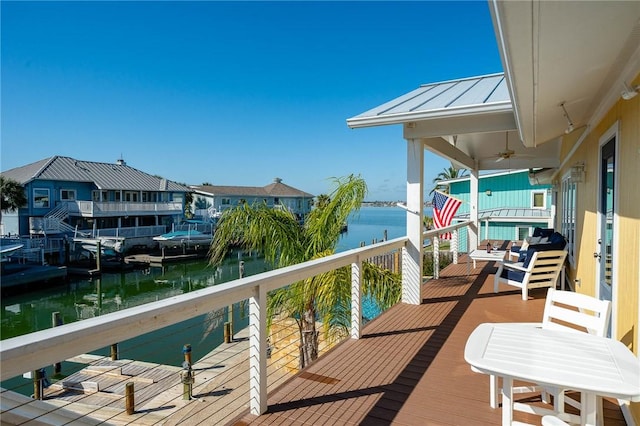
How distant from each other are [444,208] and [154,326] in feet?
28.2

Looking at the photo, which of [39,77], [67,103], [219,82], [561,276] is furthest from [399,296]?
[67,103]

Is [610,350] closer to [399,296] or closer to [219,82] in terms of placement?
[399,296]

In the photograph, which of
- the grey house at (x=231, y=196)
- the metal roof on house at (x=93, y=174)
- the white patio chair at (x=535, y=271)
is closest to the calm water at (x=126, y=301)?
the white patio chair at (x=535, y=271)

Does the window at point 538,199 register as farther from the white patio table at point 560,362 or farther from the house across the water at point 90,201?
the house across the water at point 90,201

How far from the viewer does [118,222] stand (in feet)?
104

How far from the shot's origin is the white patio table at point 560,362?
173cm

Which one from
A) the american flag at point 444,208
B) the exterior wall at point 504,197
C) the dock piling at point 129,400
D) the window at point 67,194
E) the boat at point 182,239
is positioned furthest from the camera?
the boat at point 182,239

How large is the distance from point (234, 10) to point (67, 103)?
17.4 m

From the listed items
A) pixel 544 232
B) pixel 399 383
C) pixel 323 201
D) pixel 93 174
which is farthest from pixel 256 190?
pixel 399 383

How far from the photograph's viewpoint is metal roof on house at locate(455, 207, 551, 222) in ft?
56.3

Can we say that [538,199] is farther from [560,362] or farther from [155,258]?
[155,258]

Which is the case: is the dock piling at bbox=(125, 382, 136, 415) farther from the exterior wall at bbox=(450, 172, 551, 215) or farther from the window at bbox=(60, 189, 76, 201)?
the window at bbox=(60, 189, 76, 201)

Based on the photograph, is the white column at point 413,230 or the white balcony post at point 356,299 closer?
the white balcony post at point 356,299

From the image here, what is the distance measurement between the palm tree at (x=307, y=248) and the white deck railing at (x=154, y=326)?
2055 mm
